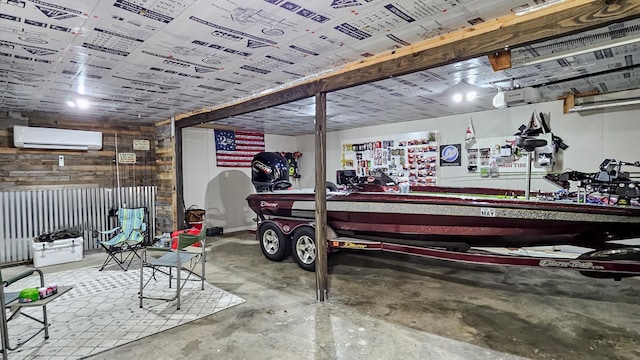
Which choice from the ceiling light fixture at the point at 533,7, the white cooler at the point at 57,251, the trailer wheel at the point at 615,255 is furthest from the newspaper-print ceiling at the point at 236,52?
the white cooler at the point at 57,251

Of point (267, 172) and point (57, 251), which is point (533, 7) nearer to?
point (267, 172)

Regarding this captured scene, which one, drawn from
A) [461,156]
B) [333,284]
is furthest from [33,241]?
[461,156]

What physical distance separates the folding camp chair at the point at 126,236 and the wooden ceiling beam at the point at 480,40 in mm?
3249

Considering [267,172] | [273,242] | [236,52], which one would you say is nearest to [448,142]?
[267,172]

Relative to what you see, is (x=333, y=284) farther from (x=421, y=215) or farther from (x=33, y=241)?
(x=33, y=241)

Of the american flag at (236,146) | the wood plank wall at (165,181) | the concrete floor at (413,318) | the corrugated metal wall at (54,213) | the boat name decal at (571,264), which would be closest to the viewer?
the concrete floor at (413,318)

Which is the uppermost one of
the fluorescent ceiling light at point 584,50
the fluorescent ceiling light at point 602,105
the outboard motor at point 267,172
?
the fluorescent ceiling light at point 584,50

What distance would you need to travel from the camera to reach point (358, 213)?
165 inches

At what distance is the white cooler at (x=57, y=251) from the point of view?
194 inches

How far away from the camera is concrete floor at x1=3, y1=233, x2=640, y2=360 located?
2.53m

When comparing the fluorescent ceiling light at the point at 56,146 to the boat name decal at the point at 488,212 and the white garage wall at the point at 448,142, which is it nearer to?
the white garage wall at the point at 448,142

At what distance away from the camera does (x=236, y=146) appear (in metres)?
7.77

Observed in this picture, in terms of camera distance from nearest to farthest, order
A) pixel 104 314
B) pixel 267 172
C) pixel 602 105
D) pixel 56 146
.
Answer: pixel 104 314, pixel 602 105, pixel 56 146, pixel 267 172

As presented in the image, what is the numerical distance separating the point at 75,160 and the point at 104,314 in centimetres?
393
